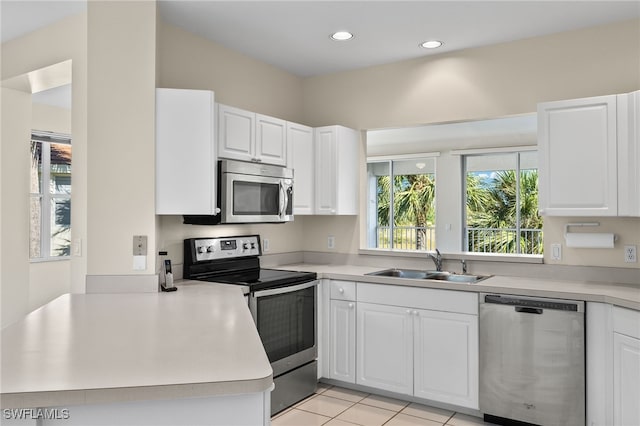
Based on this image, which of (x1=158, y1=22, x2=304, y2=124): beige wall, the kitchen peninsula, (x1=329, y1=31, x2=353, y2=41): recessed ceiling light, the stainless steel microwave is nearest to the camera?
the kitchen peninsula

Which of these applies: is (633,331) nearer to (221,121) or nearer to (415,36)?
(415,36)

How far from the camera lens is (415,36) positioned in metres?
3.33

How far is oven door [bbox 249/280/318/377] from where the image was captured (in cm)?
297

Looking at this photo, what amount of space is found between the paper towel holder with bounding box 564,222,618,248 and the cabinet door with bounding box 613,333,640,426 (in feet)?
2.31

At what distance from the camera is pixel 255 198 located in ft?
10.8

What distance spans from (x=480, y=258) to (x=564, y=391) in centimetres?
109

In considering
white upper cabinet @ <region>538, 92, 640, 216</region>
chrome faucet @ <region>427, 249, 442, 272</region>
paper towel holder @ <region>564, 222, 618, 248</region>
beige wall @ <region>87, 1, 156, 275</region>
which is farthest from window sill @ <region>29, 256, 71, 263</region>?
paper towel holder @ <region>564, 222, 618, 248</region>

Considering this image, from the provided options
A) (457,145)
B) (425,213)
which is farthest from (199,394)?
(425,213)

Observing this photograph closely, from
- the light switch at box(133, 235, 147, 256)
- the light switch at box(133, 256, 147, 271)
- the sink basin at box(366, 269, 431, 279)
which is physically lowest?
the sink basin at box(366, 269, 431, 279)

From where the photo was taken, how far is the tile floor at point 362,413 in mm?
2975

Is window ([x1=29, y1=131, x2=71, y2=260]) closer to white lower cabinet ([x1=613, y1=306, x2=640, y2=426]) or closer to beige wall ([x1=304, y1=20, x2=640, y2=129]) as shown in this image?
beige wall ([x1=304, y1=20, x2=640, y2=129])

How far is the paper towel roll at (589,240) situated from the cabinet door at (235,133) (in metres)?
2.21

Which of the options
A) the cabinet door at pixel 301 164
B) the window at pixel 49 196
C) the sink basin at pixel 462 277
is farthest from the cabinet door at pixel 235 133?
A: the window at pixel 49 196

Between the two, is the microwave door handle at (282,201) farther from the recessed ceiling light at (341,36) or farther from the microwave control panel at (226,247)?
the recessed ceiling light at (341,36)
